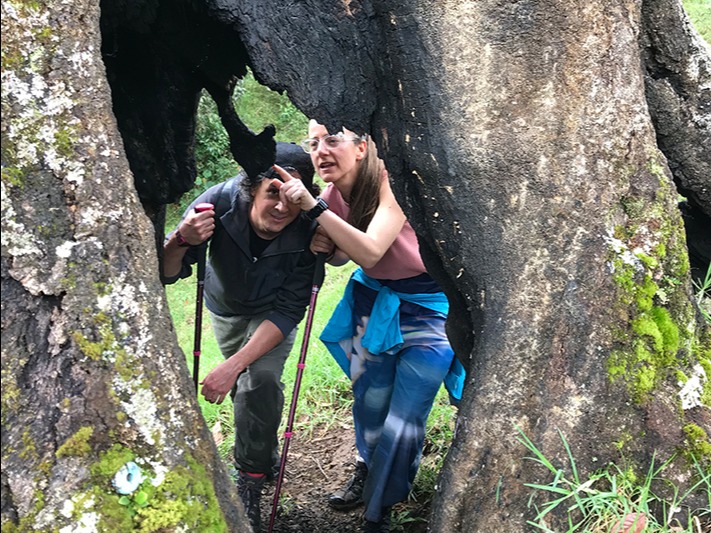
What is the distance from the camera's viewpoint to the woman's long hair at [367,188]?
4.03m

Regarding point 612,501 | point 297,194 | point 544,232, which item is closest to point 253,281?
point 297,194

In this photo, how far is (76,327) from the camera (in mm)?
2084

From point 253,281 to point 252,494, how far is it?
49.3 inches

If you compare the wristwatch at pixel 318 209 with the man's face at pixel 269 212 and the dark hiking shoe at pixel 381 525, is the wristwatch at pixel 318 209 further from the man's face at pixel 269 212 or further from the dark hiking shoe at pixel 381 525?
the dark hiking shoe at pixel 381 525

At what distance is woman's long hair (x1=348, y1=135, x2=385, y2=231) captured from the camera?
4.03 metres

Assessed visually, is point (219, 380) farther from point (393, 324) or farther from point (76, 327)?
point (76, 327)

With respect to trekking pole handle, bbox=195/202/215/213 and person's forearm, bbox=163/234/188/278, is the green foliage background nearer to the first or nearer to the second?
person's forearm, bbox=163/234/188/278

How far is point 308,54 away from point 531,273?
127cm

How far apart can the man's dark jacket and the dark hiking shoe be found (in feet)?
3.68

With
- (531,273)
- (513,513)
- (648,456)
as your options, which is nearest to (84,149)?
(531,273)

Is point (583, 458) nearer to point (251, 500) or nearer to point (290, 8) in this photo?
point (290, 8)

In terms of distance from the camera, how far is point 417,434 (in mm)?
4031

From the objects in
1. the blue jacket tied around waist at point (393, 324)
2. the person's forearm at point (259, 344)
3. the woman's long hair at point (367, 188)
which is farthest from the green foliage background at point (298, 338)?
the woman's long hair at point (367, 188)

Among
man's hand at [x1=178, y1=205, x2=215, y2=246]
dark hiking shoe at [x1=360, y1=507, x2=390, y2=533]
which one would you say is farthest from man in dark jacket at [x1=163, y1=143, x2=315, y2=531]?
dark hiking shoe at [x1=360, y1=507, x2=390, y2=533]
